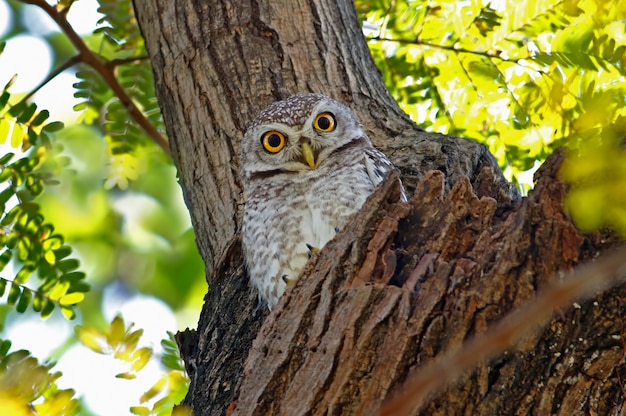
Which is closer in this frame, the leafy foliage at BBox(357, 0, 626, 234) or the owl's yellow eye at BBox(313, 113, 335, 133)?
the leafy foliage at BBox(357, 0, 626, 234)

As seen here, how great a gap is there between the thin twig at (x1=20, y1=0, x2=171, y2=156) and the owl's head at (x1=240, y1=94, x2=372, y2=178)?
1.04 metres

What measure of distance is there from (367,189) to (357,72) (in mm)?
720

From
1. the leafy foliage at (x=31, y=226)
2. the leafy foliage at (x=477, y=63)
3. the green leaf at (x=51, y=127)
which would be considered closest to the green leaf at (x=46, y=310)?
the leafy foliage at (x=31, y=226)

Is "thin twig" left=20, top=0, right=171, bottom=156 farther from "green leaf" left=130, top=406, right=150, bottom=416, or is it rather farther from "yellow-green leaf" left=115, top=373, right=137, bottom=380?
"green leaf" left=130, top=406, right=150, bottom=416

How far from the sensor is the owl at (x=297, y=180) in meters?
3.19

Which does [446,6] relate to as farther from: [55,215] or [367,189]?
[55,215]

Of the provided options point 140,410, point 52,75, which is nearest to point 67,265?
point 52,75

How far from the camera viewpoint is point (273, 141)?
370 centimetres

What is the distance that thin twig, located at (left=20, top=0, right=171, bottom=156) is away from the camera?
427cm

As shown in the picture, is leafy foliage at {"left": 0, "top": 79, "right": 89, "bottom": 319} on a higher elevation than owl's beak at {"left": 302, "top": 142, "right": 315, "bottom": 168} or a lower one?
higher

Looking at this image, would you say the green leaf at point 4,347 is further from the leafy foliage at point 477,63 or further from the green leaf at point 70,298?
the leafy foliage at point 477,63

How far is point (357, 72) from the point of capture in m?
3.77

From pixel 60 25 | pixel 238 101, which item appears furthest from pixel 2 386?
pixel 60 25

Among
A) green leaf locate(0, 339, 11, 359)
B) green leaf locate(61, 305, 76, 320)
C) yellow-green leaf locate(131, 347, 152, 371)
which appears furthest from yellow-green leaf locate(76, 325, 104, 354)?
green leaf locate(61, 305, 76, 320)
